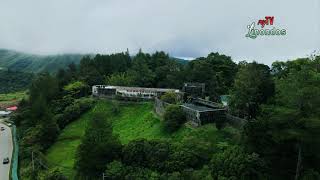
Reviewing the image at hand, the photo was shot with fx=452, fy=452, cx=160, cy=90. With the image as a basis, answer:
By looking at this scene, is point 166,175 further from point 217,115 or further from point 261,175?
point 217,115

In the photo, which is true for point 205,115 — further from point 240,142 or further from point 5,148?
point 5,148

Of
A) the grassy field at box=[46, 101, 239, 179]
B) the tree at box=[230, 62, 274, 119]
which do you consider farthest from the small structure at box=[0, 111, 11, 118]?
the tree at box=[230, 62, 274, 119]

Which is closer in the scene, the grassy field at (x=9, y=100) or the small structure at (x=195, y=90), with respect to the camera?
the small structure at (x=195, y=90)

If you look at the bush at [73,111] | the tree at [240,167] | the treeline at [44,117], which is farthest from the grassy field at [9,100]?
the tree at [240,167]

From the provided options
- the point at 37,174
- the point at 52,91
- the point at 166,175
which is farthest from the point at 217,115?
the point at 52,91

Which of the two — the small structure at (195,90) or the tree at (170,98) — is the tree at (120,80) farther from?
the tree at (170,98)

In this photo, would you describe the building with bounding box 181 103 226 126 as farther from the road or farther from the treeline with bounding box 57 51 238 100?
the road
